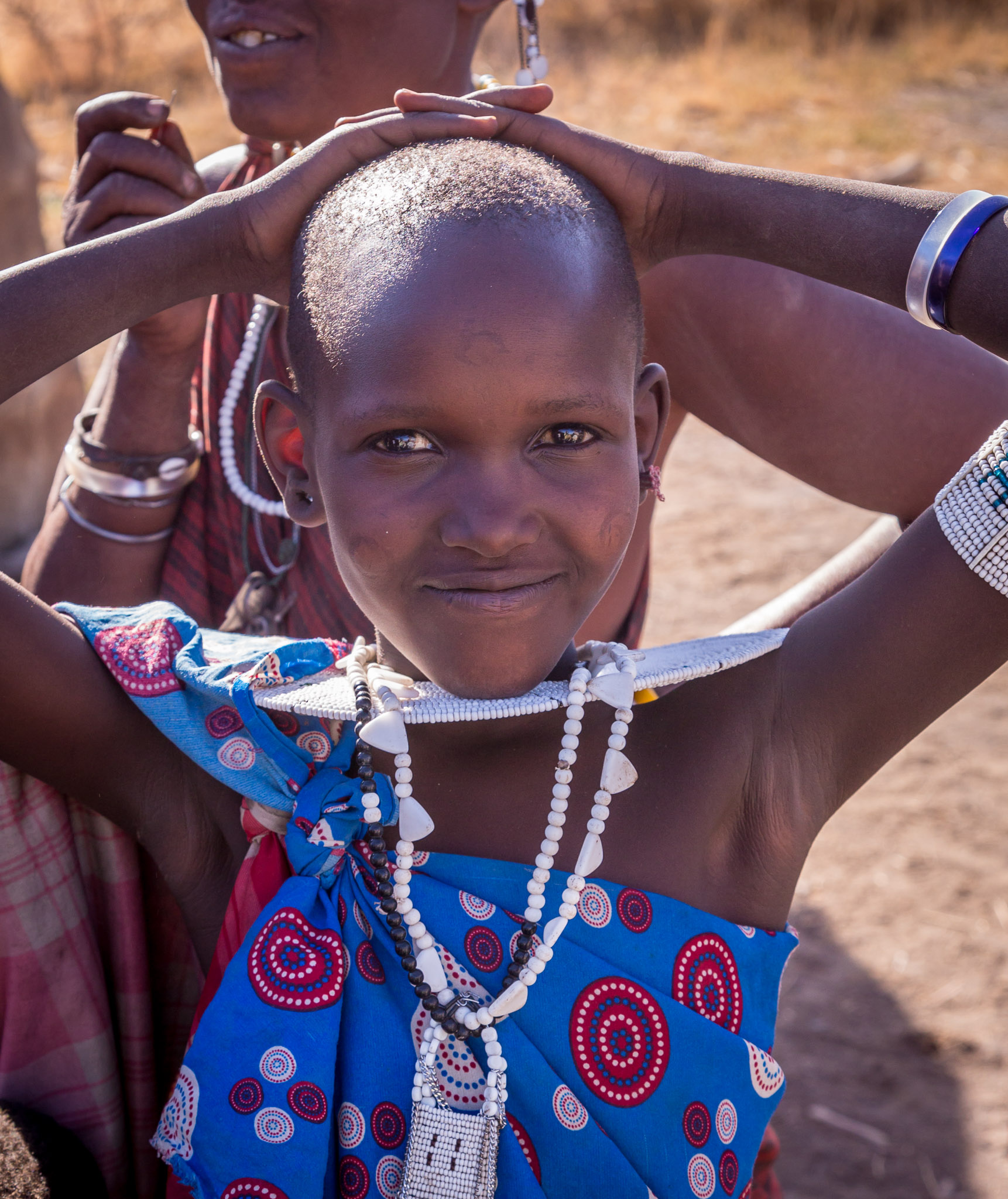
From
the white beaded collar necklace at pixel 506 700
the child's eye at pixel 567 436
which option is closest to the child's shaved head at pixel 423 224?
the child's eye at pixel 567 436

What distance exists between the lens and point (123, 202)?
182 cm

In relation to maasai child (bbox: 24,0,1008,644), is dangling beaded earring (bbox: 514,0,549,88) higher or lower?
higher

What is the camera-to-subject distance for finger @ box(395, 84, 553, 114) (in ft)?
4.45

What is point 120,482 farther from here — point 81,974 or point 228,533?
point 81,974

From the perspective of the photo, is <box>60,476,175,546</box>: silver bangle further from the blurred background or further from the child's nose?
the child's nose

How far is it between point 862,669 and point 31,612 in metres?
0.97

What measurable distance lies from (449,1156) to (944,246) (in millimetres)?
A: 1110

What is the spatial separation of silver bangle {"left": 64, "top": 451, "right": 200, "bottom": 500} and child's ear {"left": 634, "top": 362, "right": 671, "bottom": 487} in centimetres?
89

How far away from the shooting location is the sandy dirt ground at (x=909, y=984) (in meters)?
2.41

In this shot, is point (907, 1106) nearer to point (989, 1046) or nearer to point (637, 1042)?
point (989, 1046)

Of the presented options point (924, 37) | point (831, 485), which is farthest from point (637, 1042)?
point (924, 37)

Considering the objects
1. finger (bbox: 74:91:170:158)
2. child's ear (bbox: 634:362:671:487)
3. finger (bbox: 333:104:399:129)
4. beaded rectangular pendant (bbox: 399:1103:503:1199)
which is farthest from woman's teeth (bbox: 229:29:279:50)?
beaded rectangular pendant (bbox: 399:1103:503:1199)

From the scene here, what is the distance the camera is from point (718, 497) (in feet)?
17.3

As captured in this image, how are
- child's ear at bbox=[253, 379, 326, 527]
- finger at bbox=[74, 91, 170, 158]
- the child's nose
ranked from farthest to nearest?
finger at bbox=[74, 91, 170, 158] → child's ear at bbox=[253, 379, 326, 527] → the child's nose
